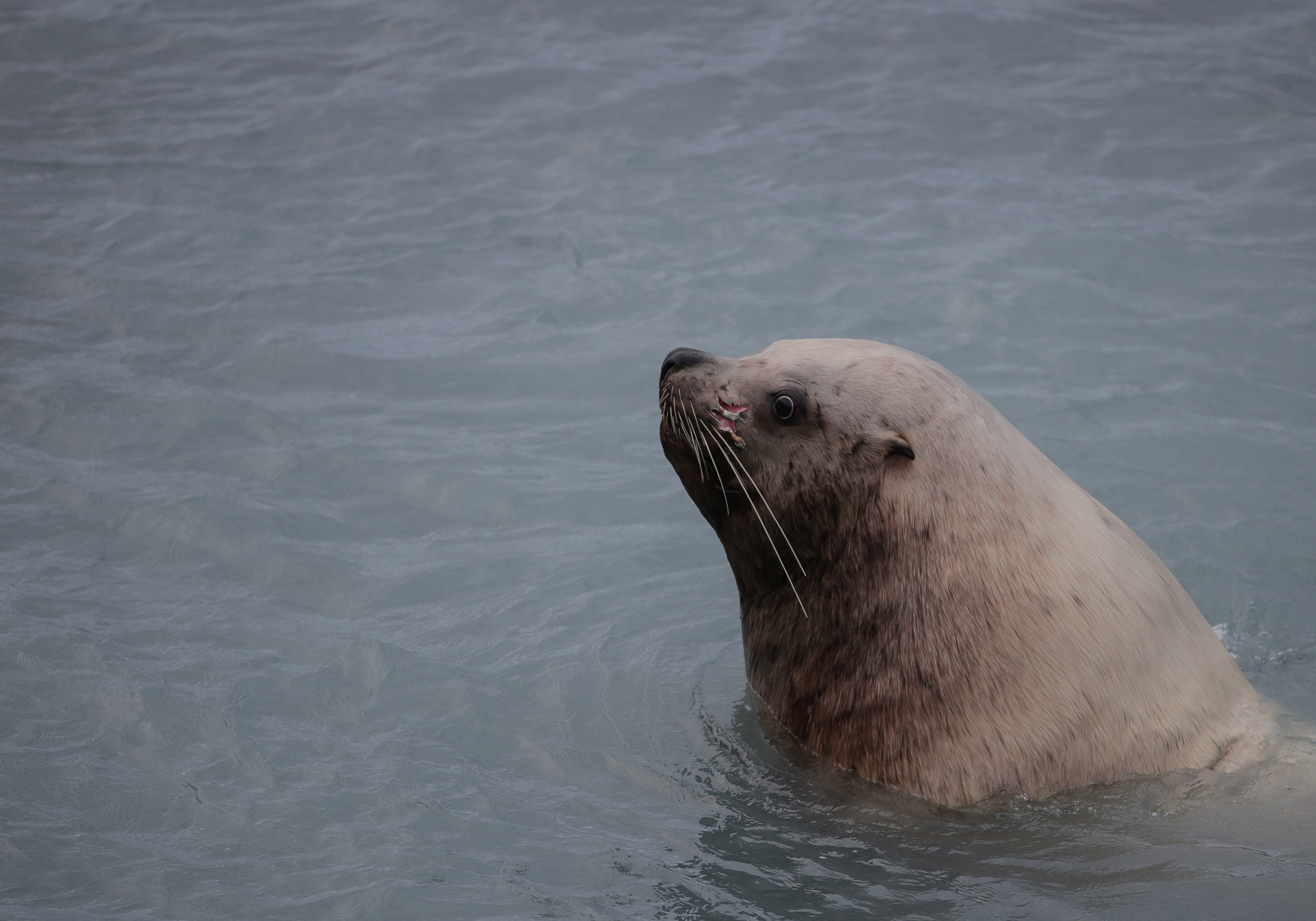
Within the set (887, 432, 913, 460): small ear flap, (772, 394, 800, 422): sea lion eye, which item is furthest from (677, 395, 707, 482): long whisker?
(887, 432, 913, 460): small ear flap

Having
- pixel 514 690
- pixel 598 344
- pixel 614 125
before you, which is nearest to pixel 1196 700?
pixel 514 690

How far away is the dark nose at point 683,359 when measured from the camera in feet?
12.7

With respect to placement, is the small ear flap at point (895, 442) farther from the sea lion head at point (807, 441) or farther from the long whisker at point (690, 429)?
the long whisker at point (690, 429)

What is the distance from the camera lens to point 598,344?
741 cm

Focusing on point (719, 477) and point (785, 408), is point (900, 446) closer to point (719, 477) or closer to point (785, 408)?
point (785, 408)

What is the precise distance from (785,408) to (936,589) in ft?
2.13

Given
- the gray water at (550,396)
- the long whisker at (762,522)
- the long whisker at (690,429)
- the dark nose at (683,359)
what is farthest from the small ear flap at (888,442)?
the gray water at (550,396)

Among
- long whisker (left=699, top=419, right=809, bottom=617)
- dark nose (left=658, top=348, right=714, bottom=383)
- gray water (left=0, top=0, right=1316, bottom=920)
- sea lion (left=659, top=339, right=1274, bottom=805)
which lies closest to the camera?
sea lion (left=659, top=339, right=1274, bottom=805)

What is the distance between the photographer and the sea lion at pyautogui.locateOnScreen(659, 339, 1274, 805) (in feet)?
11.5

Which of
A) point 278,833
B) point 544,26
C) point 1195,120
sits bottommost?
point 278,833

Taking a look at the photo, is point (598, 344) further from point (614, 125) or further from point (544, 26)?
point (544, 26)

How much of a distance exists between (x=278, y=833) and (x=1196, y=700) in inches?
104

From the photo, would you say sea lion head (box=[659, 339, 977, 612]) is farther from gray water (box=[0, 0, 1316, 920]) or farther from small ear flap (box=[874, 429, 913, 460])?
gray water (box=[0, 0, 1316, 920])

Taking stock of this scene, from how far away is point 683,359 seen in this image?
3887mm
